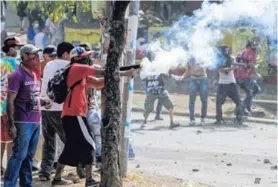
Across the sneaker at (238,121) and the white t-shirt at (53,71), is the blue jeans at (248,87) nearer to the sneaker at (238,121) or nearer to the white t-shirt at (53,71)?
the sneaker at (238,121)

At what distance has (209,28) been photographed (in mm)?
14344

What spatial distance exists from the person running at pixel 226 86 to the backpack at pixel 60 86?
30.3ft

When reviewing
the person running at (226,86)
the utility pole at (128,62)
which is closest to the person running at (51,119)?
the utility pole at (128,62)

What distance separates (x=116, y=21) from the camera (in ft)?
22.9

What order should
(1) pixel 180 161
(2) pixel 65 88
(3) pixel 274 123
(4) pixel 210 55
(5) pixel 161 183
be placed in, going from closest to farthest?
(2) pixel 65 88 → (5) pixel 161 183 → (1) pixel 180 161 → (4) pixel 210 55 → (3) pixel 274 123

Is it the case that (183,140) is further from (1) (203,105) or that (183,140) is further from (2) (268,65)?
(2) (268,65)

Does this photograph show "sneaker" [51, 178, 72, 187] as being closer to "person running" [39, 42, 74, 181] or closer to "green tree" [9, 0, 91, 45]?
"person running" [39, 42, 74, 181]

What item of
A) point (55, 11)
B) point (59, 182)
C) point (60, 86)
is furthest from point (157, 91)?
point (60, 86)

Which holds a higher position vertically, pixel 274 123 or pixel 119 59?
pixel 119 59

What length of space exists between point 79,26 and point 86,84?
20.4 m

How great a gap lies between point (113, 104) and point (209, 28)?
7563 mm

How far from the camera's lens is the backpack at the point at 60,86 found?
314 inches

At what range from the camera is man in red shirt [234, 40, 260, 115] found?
1731cm

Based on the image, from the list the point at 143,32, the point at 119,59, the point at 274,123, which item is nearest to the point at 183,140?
the point at 274,123
